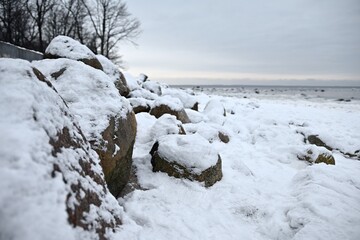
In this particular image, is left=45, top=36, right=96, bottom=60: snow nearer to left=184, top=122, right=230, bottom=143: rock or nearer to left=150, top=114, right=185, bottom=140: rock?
left=150, top=114, right=185, bottom=140: rock

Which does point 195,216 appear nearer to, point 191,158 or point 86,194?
point 191,158

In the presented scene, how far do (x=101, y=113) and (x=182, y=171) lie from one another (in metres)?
1.63

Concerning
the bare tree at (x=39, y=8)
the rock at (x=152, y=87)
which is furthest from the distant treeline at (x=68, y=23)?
the rock at (x=152, y=87)

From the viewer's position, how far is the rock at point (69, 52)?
20.3ft

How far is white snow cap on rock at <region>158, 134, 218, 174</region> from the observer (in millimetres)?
4086

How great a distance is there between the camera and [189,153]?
4133mm

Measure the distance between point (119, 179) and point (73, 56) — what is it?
4.11 meters

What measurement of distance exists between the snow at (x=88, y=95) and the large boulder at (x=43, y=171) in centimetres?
78

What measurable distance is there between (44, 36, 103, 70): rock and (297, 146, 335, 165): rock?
5.79m

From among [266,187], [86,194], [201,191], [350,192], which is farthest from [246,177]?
[86,194]

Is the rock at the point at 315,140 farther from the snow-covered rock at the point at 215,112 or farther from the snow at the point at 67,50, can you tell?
the snow at the point at 67,50

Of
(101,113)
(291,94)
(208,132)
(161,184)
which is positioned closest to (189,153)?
(161,184)

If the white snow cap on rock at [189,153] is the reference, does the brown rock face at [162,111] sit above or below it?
above

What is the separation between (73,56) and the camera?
6137 millimetres
